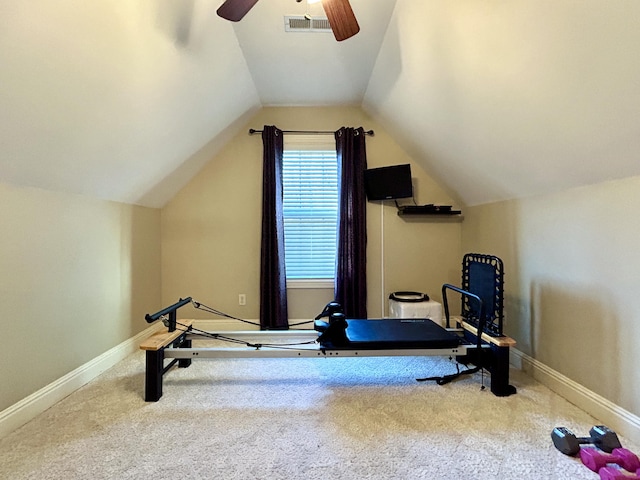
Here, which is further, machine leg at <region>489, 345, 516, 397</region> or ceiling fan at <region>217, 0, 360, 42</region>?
machine leg at <region>489, 345, 516, 397</region>

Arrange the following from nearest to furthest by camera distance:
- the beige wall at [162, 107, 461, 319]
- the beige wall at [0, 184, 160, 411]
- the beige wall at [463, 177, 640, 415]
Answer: the beige wall at [463, 177, 640, 415]
the beige wall at [0, 184, 160, 411]
the beige wall at [162, 107, 461, 319]

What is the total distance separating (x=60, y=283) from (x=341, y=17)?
8.09 ft

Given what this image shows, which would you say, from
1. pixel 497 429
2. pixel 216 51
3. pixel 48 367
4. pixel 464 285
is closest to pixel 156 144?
pixel 216 51

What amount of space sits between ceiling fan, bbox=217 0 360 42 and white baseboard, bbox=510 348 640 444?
2.58 meters

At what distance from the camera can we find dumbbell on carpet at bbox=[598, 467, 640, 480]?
1.42m

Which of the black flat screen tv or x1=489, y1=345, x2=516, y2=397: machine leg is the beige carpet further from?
the black flat screen tv

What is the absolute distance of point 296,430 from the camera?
1909 millimetres

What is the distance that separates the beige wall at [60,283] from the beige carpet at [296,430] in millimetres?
314

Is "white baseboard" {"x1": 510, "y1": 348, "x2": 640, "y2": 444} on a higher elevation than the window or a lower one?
lower

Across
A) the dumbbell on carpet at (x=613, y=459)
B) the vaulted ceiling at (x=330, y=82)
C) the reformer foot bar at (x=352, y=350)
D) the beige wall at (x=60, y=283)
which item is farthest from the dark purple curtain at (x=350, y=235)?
the dumbbell on carpet at (x=613, y=459)

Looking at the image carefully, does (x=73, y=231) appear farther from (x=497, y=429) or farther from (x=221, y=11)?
(x=497, y=429)

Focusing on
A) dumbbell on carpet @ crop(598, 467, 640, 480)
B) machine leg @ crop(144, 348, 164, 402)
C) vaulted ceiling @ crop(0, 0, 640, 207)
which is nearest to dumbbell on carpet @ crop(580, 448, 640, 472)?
dumbbell on carpet @ crop(598, 467, 640, 480)

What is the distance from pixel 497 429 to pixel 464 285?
1.36 m

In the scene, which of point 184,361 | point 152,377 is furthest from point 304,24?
point 184,361
